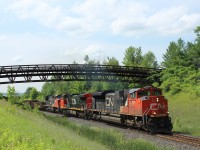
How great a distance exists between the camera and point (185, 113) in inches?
1542

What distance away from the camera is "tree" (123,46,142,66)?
348 feet

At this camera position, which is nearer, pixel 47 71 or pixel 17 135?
pixel 17 135

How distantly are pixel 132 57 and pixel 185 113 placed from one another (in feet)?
229

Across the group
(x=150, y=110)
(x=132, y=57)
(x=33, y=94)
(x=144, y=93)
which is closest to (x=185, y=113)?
(x=144, y=93)

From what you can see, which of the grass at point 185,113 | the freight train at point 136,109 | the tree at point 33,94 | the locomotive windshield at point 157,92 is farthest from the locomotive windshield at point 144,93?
the tree at point 33,94

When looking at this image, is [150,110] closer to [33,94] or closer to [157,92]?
[157,92]

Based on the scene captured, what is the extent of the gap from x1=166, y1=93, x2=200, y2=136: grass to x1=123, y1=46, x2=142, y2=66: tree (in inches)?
1937

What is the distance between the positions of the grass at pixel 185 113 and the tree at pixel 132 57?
49.2 metres

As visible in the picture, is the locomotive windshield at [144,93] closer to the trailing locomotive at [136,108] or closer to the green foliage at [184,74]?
the trailing locomotive at [136,108]

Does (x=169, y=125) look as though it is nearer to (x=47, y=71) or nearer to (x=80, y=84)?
(x=47, y=71)

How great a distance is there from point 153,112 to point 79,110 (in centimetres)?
2151

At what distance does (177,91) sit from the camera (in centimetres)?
5722

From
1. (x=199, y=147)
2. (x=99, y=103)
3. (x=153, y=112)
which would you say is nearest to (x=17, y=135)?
(x=199, y=147)

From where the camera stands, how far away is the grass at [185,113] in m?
27.2
